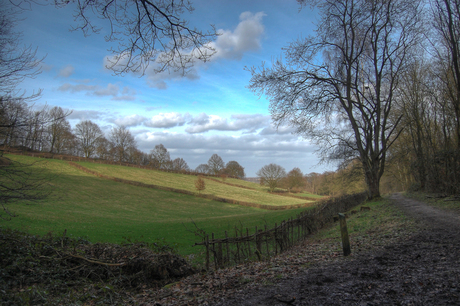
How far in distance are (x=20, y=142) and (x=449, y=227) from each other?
13.7 m

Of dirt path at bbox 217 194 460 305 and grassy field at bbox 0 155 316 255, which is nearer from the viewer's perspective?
dirt path at bbox 217 194 460 305

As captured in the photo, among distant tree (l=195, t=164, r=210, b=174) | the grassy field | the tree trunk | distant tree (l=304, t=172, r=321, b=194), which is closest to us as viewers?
the tree trunk

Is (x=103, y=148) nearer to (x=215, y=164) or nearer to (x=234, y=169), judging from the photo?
(x=215, y=164)

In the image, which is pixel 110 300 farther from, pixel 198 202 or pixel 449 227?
pixel 198 202

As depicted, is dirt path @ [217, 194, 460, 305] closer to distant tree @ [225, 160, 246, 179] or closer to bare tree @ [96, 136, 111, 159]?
bare tree @ [96, 136, 111, 159]

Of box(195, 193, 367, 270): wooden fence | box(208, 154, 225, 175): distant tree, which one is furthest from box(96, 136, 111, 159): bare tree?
box(195, 193, 367, 270): wooden fence

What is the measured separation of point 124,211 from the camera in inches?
1330

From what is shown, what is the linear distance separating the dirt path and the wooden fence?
134 inches

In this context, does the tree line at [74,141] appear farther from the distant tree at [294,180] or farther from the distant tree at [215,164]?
the distant tree at [294,180]

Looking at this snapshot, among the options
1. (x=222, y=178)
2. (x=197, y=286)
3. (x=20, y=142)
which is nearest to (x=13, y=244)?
(x=20, y=142)

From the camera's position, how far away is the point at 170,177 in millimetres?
63250

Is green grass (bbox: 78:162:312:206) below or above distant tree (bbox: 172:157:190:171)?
below

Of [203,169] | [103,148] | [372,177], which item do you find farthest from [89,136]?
[372,177]

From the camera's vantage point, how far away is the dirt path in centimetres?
355
